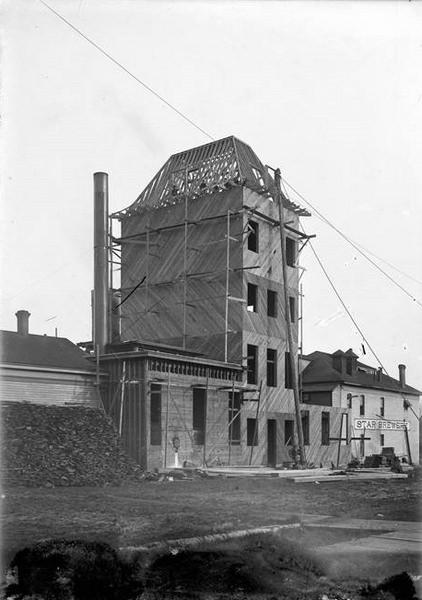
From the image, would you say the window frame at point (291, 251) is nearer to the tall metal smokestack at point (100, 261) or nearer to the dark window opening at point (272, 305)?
the dark window opening at point (272, 305)

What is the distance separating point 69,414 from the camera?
26328 mm

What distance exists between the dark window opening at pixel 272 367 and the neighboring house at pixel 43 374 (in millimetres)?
9799

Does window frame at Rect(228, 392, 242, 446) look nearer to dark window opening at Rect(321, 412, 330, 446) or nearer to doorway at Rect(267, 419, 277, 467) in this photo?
doorway at Rect(267, 419, 277, 467)

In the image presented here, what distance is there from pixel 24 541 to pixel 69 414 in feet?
58.0

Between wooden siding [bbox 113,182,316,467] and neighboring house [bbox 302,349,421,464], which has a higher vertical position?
wooden siding [bbox 113,182,316,467]

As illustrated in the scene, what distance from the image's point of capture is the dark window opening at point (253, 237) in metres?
35.2

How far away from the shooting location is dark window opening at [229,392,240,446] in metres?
32.0

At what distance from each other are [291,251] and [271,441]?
34.3 feet

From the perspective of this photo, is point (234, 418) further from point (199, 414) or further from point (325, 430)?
point (325, 430)

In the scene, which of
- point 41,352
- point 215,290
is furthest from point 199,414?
point 41,352

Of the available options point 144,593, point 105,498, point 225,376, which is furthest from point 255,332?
point 144,593

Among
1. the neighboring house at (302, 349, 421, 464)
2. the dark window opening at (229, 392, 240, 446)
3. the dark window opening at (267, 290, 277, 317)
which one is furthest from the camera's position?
the neighboring house at (302, 349, 421, 464)

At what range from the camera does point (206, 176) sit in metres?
36.8

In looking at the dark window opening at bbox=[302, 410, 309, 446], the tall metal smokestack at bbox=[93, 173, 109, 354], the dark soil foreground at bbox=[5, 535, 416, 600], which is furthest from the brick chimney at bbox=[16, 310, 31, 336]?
the dark soil foreground at bbox=[5, 535, 416, 600]
